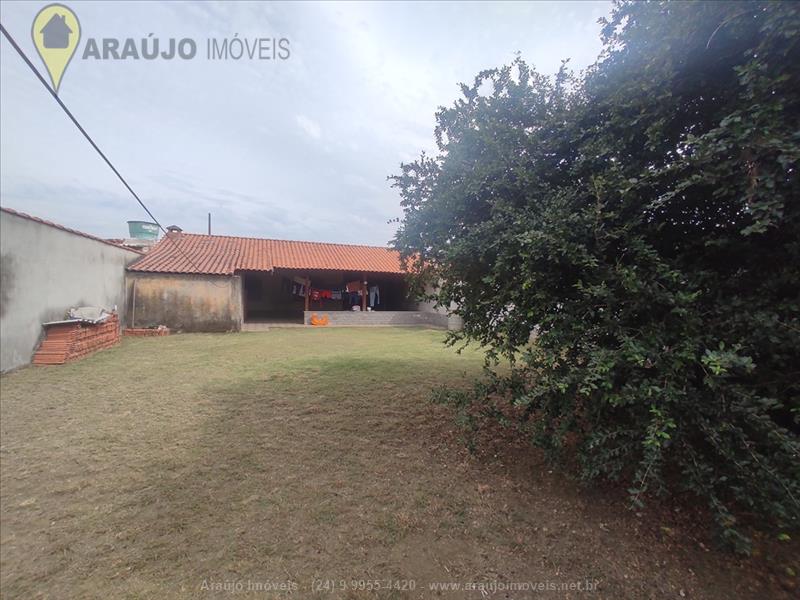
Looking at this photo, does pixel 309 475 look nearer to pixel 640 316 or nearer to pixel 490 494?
pixel 490 494

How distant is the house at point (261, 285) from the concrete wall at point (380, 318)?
4 cm

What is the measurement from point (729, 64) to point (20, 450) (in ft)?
21.1

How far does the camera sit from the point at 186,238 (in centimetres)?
1664

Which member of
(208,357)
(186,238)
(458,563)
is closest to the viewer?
(458,563)

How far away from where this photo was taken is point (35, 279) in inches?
276

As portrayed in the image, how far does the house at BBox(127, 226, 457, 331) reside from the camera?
12.3 metres

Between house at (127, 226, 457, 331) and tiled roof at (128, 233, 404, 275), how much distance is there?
3 centimetres

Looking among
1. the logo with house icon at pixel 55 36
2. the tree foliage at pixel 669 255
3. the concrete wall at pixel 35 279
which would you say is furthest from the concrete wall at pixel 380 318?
the tree foliage at pixel 669 255

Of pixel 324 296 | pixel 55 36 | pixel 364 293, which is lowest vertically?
pixel 324 296

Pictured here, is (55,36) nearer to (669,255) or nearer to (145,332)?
(669,255)

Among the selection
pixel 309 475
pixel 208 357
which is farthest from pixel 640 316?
pixel 208 357

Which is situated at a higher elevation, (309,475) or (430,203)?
(430,203)

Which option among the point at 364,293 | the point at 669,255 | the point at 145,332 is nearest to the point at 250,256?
the point at 364,293

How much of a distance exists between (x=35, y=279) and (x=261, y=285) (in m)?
10.6
